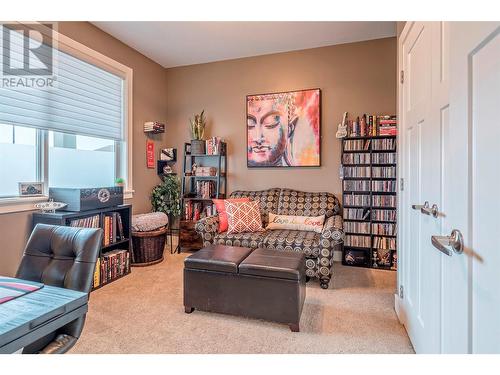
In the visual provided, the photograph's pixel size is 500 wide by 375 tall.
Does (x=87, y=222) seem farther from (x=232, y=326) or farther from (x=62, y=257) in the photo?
(x=232, y=326)

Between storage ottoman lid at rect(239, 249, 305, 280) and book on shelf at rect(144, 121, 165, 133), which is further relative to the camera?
book on shelf at rect(144, 121, 165, 133)

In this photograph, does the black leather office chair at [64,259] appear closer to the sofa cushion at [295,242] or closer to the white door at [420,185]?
the white door at [420,185]

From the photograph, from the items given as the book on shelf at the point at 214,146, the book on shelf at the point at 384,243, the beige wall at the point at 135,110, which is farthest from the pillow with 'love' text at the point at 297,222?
the beige wall at the point at 135,110

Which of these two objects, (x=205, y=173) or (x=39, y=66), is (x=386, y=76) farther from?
(x=39, y=66)

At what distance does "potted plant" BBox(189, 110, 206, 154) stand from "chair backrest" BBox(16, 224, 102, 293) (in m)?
2.61

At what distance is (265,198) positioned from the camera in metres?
3.58

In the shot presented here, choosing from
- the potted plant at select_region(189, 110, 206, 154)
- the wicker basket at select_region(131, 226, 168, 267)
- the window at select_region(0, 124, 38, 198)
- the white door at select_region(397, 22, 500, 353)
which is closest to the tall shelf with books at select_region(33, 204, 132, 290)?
the wicker basket at select_region(131, 226, 168, 267)

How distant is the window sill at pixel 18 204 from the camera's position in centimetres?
220

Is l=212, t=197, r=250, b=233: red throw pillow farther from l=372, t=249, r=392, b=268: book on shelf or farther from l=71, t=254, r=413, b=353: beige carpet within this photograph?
l=372, t=249, r=392, b=268: book on shelf

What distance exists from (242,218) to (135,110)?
2.20m

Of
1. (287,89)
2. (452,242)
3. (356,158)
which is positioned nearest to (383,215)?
(356,158)

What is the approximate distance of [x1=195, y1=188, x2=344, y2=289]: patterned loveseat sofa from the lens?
2584 mm
